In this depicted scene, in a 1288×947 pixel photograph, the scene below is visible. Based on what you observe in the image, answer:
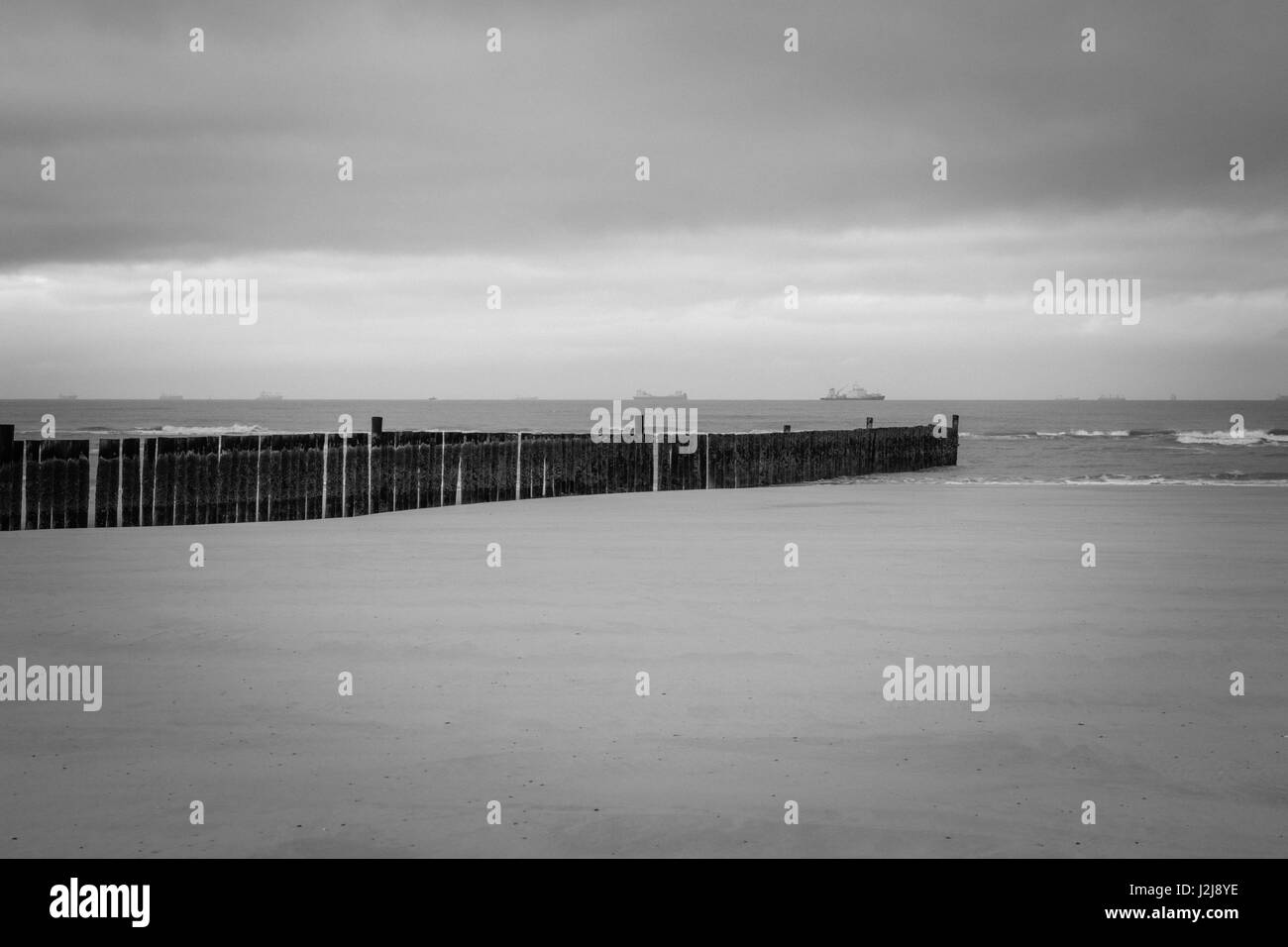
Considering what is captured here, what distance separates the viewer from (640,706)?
5.98 m

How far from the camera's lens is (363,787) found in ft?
15.6

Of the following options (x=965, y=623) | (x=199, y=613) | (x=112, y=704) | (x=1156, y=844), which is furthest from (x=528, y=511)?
(x=1156, y=844)

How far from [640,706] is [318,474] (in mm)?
11116

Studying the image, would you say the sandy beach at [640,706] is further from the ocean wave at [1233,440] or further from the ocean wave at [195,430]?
the ocean wave at [195,430]

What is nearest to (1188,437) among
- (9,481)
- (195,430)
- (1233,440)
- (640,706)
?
(1233,440)

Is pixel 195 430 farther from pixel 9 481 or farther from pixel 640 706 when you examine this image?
pixel 640 706

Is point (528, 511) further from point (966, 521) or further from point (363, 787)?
point (363, 787)

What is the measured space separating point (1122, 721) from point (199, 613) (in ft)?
21.7

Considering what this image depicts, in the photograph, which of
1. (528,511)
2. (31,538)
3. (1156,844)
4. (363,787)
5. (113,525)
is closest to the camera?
(1156,844)

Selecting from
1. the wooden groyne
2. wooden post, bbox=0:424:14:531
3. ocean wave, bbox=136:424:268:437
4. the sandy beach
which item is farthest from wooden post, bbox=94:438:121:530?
ocean wave, bbox=136:424:268:437

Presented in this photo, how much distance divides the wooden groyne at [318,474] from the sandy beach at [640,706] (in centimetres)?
220

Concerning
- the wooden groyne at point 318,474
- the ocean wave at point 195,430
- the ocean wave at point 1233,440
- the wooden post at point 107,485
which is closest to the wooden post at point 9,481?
Answer: the wooden groyne at point 318,474

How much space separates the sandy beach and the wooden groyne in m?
2.20
